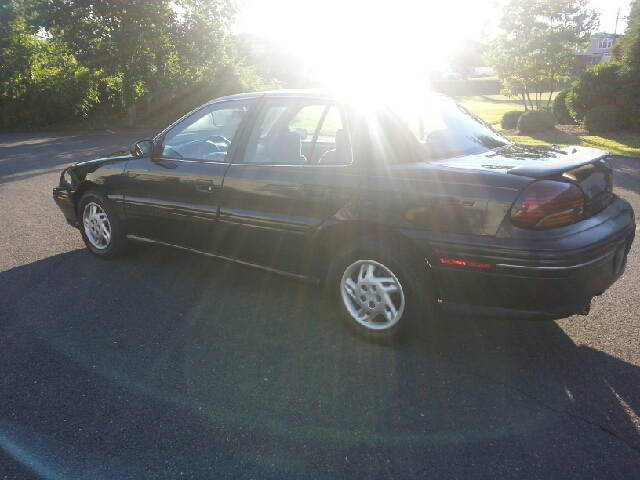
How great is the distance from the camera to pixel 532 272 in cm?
318

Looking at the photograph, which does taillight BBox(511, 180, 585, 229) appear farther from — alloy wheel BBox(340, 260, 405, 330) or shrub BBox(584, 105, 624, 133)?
shrub BBox(584, 105, 624, 133)

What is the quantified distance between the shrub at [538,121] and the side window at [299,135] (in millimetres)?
14382

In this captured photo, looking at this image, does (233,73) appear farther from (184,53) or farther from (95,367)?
(95,367)

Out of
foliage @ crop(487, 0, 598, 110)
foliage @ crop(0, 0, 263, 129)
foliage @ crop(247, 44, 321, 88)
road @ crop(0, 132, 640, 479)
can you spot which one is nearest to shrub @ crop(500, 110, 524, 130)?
foliage @ crop(487, 0, 598, 110)

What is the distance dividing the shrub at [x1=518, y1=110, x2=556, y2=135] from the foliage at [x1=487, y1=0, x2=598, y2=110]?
4.91 ft

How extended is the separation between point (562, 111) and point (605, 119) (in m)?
2.89

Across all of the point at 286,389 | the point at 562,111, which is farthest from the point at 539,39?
the point at 286,389

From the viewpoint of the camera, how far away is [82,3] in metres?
22.0

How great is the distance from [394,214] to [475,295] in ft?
2.24

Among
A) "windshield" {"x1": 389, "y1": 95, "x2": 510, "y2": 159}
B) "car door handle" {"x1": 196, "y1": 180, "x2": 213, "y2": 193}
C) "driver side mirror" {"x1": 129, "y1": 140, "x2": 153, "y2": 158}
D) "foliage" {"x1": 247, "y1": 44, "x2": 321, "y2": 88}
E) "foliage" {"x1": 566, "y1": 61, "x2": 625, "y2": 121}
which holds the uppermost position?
"windshield" {"x1": 389, "y1": 95, "x2": 510, "y2": 159}

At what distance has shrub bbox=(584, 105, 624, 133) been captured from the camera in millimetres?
16422

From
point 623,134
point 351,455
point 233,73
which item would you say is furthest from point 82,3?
point 351,455

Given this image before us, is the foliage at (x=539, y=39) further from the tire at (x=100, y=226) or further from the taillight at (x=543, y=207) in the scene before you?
the taillight at (x=543, y=207)

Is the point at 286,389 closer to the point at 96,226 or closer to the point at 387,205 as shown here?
the point at 387,205
